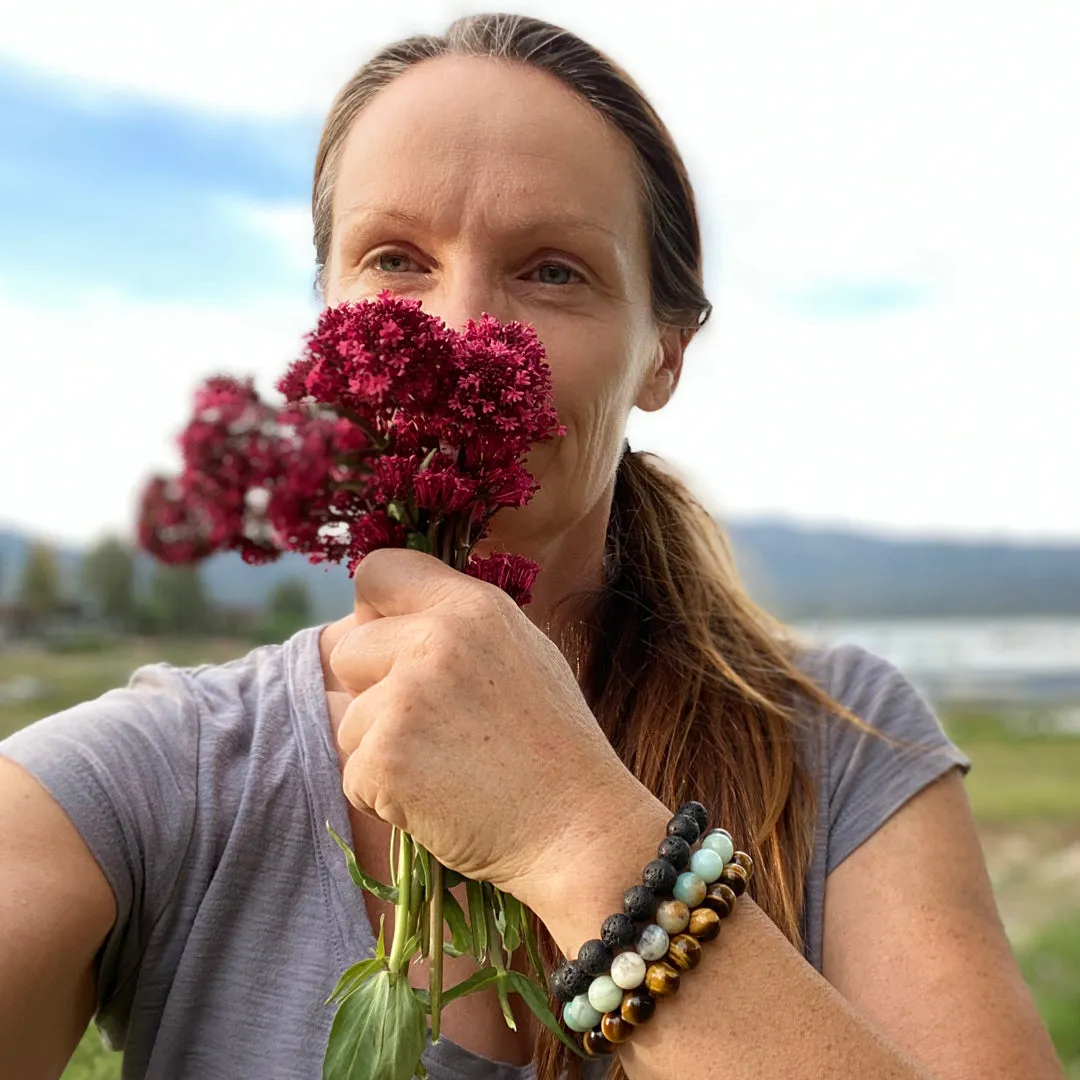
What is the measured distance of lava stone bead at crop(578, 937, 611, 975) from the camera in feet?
2.89

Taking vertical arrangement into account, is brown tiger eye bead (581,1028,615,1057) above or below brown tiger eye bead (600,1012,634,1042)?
below

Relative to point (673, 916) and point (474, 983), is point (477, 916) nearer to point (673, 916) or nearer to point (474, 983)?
point (474, 983)

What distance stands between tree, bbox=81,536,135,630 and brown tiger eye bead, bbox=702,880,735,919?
4.68 ft

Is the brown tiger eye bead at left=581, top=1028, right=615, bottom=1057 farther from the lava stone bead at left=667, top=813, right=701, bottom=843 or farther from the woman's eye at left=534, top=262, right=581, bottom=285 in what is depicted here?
the woman's eye at left=534, top=262, right=581, bottom=285

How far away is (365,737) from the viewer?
0.92 metres

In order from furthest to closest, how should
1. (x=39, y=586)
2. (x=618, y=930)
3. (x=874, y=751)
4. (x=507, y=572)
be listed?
(x=39, y=586) → (x=874, y=751) → (x=507, y=572) → (x=618, y=930)

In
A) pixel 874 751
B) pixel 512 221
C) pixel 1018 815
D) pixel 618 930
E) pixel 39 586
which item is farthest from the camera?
pixel 1018 815

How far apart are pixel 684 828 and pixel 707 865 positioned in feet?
0.11

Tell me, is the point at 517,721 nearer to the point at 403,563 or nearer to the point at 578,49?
the point at 403,563

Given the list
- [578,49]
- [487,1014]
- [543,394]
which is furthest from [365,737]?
[578,49]

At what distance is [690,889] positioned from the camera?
0.89m

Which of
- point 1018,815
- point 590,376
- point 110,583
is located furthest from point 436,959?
point 1018,815

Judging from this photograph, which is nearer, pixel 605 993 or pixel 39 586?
pixel 605 993

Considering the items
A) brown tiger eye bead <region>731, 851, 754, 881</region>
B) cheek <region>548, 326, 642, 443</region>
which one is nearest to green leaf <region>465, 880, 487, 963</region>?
brown tiger eye bead <region>731, 851, 754, 881</region>
